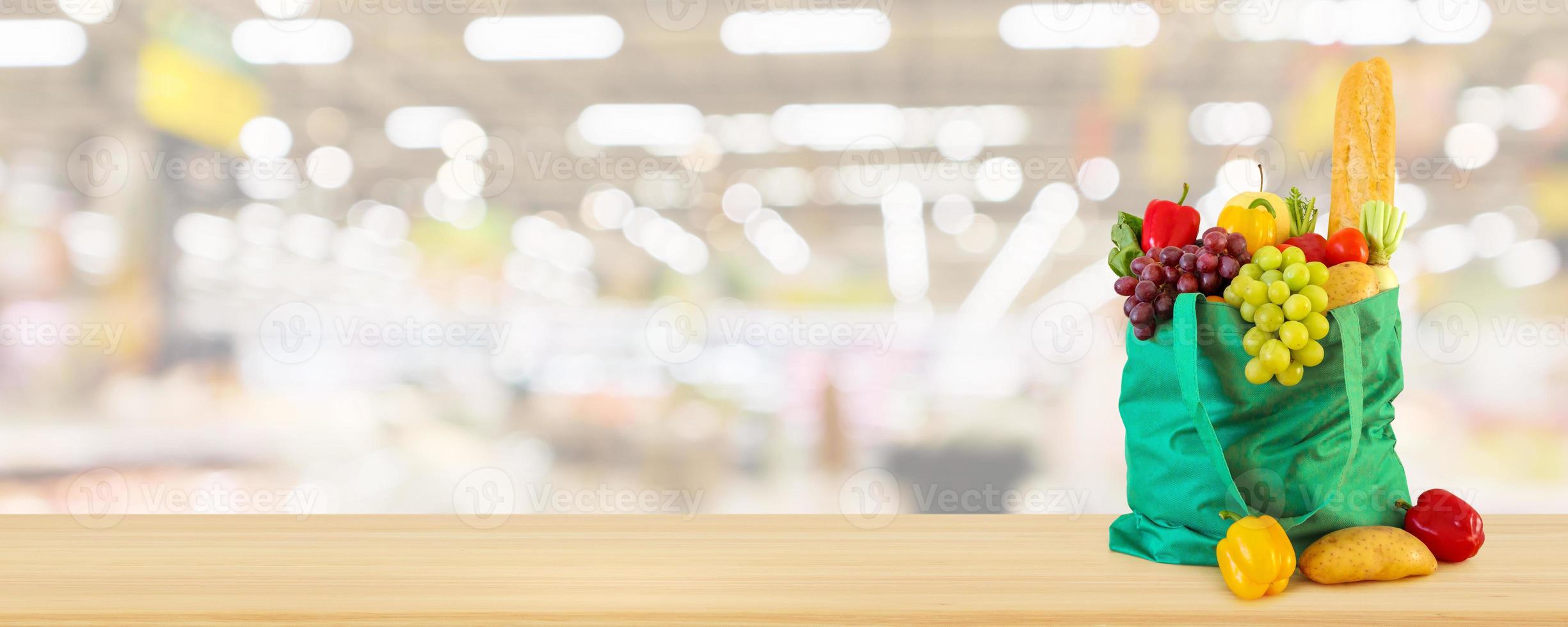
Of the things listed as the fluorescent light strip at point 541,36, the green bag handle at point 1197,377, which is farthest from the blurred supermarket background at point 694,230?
the green bag handle at point 1197,377

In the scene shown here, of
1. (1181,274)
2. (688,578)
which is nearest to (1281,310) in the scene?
(1181,274)

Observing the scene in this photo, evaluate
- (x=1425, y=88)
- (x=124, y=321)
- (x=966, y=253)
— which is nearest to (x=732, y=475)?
(x=966, y=253)

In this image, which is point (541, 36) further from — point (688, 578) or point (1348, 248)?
point (1348, 248)

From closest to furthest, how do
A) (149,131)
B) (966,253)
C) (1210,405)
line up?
(1210,405) < (966,253) < (149,131)

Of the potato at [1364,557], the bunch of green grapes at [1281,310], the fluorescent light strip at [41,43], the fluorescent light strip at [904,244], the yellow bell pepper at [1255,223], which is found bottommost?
the potato at [1364,557]

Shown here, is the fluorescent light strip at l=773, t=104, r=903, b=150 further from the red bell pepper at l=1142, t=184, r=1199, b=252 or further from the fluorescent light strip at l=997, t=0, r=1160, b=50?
the red bell pepper at l=1142, t=184, r=1199, b=252

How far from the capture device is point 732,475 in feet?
6.68

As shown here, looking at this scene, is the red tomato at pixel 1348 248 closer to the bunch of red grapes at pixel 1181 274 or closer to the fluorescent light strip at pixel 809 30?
the bunch of red grapes at pixel 1181 274

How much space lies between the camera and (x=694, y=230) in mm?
1965

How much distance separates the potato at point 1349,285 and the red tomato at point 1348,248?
0.05 ft

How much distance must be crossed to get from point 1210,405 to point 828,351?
1.01 meters

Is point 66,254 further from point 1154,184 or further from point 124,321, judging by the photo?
point 1154,184

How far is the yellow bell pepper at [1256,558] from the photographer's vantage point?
95 centimetres

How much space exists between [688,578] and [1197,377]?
1.89 feet
